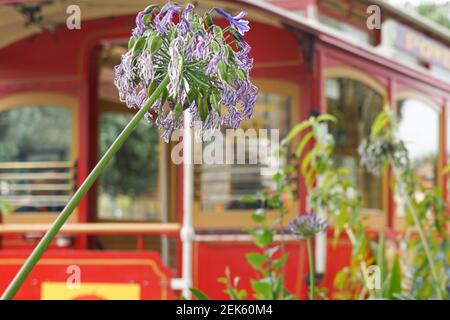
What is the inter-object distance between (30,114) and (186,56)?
5148mm

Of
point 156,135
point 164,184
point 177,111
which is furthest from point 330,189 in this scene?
point 177,111

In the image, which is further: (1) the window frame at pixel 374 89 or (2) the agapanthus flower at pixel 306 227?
(1) the window frame at pixel 374 89

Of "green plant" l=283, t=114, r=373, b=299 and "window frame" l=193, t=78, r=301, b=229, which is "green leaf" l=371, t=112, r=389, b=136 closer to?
"green plant" l=283, t=114, r=373, b=299

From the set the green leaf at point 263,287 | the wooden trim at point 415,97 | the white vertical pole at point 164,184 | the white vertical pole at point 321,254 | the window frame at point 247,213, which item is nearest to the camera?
the green leaf at point 263,287

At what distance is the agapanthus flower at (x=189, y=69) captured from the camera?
1.23 m

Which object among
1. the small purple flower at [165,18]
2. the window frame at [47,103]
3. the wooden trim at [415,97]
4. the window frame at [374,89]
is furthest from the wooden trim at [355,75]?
the small purple flower at [165,18]

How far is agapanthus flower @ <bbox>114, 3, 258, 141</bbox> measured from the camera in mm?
1229

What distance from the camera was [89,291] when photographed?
467 cm

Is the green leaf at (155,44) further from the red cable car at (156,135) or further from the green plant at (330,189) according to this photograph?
the red cable car at (156,135)

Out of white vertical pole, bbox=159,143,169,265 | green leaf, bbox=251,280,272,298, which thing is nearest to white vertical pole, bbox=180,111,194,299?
green leaf, bbox=251,280,272,298
